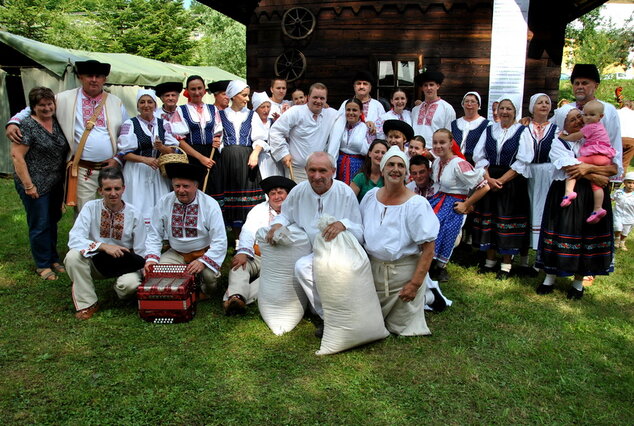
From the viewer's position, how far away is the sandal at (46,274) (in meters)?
4.95

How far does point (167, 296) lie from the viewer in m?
3.86

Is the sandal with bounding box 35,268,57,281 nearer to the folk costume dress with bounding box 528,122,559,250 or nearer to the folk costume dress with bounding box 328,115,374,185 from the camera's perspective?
the folk costume dress with bounding box 328,115,374,185

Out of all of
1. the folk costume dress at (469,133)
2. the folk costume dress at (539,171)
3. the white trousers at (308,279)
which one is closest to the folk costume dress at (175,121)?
the white trousers at (308,279)

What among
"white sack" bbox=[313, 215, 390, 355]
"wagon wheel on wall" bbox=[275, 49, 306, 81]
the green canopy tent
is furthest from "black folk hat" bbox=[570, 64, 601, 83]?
the green canopy tent

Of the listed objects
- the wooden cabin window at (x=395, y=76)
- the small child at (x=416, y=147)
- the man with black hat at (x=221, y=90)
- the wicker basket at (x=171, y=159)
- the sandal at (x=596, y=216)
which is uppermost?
the wooden cabin window at (x=395, y=76)

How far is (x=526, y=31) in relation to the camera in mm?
7688

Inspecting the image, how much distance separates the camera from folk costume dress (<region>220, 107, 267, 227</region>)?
5.51 meters

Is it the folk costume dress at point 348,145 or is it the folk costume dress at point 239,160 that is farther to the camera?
the folk costume dress at point 239,160

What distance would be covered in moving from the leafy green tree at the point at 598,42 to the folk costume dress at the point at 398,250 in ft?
102

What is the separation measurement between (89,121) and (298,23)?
16.4 feet

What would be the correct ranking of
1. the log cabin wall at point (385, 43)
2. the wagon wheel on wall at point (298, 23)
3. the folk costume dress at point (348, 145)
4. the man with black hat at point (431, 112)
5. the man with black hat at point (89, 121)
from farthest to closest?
the wagon wheel on wall at point (298, 23) → the log cabin wall at point (385, 43) → the man with black hat at point (431, 112) → the folk costume dress at point (348, 145) → the man with black hat at point (89, 121)

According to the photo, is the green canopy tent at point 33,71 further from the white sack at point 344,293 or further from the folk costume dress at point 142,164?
the white sack at point 344,293

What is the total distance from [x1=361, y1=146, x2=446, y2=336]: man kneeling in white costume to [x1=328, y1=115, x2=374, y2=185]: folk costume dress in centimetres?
172

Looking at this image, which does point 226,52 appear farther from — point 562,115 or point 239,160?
point 562,115
